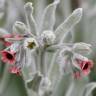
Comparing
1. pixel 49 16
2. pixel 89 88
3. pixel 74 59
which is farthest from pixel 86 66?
pixel 89 88

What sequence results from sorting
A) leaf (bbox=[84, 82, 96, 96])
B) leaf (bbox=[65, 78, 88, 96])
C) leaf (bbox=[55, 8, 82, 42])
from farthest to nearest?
1. leaf (bbox=[65, 78, 88, 96])
2. leaf (bbox=[84, 82, 96, 96])
3. leaf (bbox=[55, 8, 82, 42])

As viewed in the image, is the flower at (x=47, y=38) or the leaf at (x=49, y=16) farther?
the leaf at (x=49, y=16)

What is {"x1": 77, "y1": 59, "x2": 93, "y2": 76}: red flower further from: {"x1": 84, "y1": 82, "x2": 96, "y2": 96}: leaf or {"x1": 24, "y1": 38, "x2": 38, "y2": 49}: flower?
{"x1": 84, "y1": 82, "x2": 96, "y2": 96}: leaf

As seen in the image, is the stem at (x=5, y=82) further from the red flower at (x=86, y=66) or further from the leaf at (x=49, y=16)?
the red flower at (x=86, y=66)

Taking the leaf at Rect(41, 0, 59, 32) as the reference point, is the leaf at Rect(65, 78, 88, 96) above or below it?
below

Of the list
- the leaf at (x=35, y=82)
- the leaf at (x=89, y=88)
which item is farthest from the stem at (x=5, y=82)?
the leaf at (x=35, y=82)

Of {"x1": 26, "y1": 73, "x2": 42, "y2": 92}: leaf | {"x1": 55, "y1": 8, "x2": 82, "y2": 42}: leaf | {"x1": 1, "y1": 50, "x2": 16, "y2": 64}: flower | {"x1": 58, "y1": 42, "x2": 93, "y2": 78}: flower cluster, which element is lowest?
{"x1": 26, "y1": 73, "x2": 42, "y2": 92}: leaf

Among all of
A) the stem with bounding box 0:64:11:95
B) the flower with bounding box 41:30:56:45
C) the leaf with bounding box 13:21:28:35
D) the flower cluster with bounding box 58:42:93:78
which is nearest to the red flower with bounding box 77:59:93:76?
the flower cluster with bounding box 58:42:93:78

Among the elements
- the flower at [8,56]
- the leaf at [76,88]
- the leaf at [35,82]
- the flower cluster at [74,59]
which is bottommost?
the leaf at [76,88]

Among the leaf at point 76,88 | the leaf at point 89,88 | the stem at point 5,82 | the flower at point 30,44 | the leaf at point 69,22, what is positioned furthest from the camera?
the stem at point 5,82
